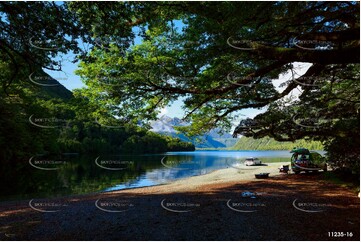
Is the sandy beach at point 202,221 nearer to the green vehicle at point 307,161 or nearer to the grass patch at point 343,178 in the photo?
the grass patch at point 343,178

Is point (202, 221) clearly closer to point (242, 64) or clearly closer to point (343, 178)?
→ point (242, 64)

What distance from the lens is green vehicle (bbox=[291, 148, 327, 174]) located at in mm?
23784

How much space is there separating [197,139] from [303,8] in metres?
13.9

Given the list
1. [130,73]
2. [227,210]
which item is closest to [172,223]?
[227,210]

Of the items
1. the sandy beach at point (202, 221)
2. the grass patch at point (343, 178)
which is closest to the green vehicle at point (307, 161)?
the grass patch at point (343, 178)

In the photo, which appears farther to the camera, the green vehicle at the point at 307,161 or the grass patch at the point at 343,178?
the green vehicle at the point at 307,161

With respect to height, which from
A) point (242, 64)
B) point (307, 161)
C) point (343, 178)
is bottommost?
point (343, 178)

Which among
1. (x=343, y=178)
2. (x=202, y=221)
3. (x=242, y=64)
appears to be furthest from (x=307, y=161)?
(x=202, y=221)

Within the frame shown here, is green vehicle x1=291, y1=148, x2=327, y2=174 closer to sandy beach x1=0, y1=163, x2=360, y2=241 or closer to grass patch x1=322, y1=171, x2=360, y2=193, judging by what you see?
grass patch x1=322, y1=171, x2=360, y2=193

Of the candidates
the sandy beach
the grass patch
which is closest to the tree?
the grass patch

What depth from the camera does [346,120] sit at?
16078mm

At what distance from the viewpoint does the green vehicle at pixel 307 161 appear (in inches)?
936

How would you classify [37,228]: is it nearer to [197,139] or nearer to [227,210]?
[227,210]

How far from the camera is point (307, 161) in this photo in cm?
2533
